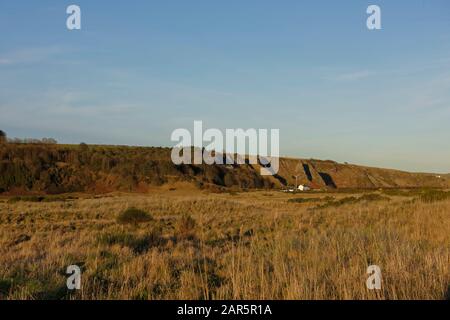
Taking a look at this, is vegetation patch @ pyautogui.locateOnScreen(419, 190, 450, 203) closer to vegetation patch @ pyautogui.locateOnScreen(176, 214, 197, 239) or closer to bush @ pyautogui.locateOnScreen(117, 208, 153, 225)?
vegetation patch @ pyautogui.locateOnScreen(176, 214, 197, 239)

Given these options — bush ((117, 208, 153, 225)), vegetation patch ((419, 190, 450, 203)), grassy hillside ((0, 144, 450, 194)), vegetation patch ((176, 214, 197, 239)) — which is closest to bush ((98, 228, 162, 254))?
vegetation patch ((176, 214, 197, 239))

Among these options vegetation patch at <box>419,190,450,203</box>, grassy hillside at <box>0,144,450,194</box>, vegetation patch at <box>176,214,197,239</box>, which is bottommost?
vegetation patch at <box>176,214,197,239</box>

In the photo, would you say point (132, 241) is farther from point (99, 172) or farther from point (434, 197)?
point (99, 172)

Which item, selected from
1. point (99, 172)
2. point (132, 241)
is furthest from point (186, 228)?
point (99, 172)

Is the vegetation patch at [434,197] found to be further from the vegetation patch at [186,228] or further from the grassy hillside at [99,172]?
the grassy hillside at [99,172]

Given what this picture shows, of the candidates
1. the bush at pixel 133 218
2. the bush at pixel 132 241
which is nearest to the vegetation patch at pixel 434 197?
the bush at pixel 133 218

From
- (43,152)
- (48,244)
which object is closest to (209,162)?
(43,152)

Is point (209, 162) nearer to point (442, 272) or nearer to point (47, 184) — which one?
point (47, 184)

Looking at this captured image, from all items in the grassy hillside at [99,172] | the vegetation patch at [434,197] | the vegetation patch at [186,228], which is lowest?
the vegetation patch at [186,228]

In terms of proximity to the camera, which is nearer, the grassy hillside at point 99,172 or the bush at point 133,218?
the bush at point 133,218

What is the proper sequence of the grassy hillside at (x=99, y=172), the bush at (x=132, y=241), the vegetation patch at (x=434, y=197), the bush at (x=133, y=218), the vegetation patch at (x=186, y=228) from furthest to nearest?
1. the grassy hillside at (x=99, y=172)
2. the vegetation patch at (x=434, y=197)
3. the bush at (x=133, y=218)
4. the vegetation patch at (x=186, y=228)
5. the bush at (x=132, y=241)

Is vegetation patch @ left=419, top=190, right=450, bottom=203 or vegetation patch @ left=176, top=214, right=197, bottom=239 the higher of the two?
vegetation patch @ left=419, top=190, right=450, bottom=203
